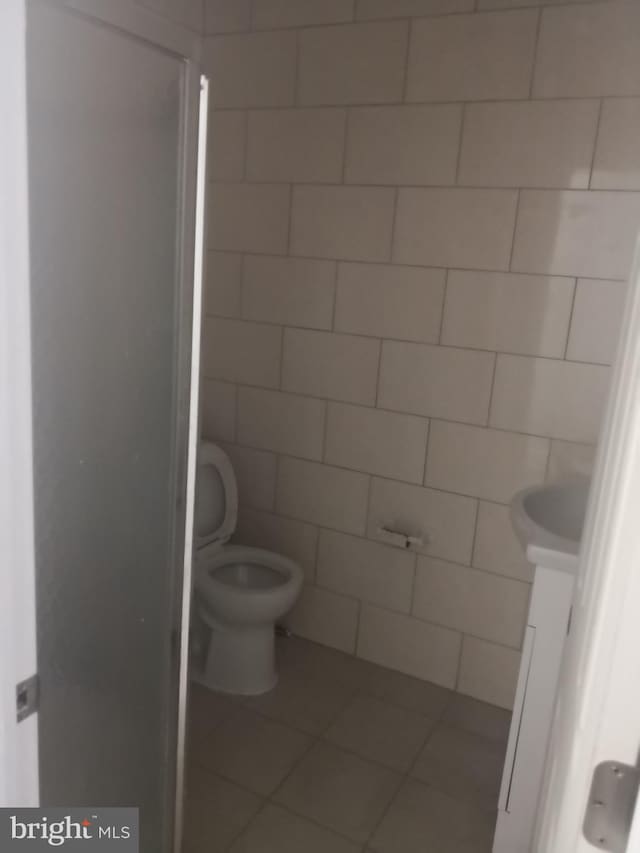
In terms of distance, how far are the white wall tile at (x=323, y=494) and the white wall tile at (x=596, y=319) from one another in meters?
0.87

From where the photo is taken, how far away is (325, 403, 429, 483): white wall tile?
2.47 meters

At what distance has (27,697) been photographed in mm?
957

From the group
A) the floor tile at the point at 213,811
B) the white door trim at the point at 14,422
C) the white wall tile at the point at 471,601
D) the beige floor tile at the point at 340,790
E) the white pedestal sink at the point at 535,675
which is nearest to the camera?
the white door trim at the point at 14,422

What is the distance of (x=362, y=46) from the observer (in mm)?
2318

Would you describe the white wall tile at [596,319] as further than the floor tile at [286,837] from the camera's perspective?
Yes

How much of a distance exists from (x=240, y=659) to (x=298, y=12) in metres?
2.19

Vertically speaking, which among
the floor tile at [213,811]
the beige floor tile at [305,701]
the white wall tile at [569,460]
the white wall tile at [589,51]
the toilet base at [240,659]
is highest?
the white wall tile at [589,51]

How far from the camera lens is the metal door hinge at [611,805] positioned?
610 millimetres

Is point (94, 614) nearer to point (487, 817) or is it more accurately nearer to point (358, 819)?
point (358, 819)

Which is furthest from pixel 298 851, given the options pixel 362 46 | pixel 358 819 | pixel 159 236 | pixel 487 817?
Answer: pixel 362 46

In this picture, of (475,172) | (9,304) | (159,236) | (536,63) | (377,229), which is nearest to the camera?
(9,304)

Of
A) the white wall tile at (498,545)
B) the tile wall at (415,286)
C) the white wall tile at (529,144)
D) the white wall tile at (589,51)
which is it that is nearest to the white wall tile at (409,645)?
the tile wall at (415,286)

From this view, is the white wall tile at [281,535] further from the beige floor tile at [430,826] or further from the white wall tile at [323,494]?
the beige floor tile at [430,826]

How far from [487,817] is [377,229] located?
181 cm
